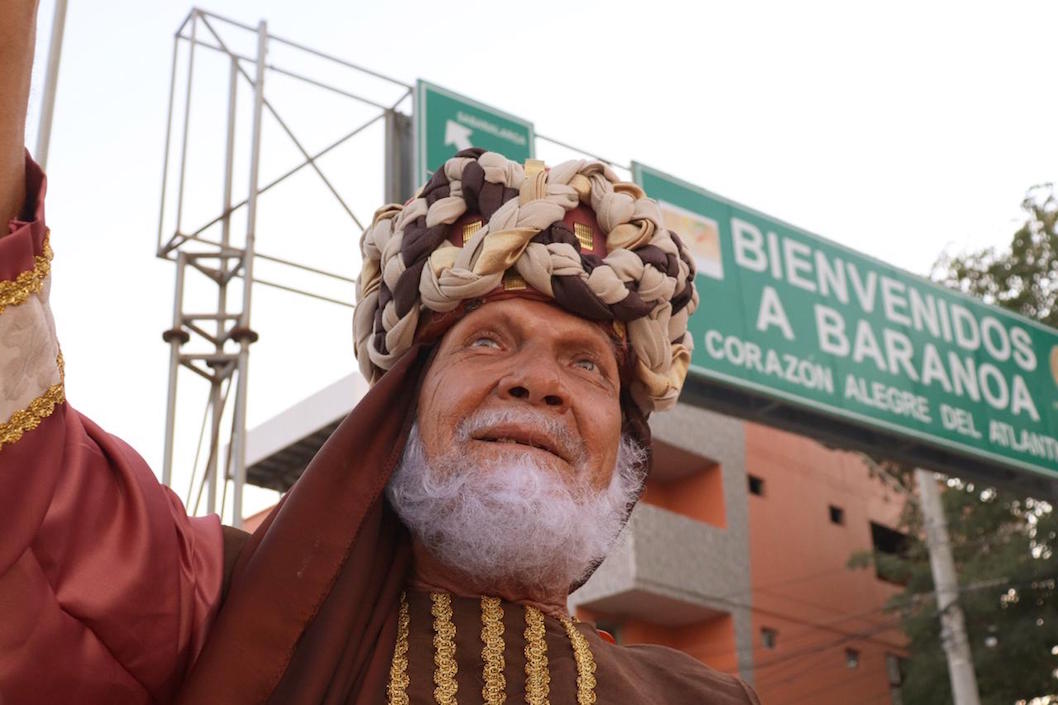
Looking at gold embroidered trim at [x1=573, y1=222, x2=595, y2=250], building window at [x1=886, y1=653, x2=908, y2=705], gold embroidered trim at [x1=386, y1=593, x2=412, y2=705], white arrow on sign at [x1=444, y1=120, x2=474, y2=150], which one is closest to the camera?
gold embroidered trim at [x1=386, y1=593, x2=412, y2=705]

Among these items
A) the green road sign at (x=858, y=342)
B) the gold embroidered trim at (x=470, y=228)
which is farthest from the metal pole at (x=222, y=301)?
the gold embroidered trim at (x=470, y=228)

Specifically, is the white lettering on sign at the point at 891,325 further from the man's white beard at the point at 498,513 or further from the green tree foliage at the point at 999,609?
the man's white beard at the point at 498,513

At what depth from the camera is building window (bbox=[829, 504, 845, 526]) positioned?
19625mm

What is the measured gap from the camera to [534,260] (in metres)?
2.48

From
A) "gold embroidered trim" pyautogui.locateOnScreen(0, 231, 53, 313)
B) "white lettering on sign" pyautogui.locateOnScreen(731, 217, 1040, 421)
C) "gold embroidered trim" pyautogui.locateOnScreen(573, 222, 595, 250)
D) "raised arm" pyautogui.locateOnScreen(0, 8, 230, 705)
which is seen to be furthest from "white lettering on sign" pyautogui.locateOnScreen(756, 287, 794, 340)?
"gold embroidered trim" pyautogui.locateOnScreen(0, 231, 53, 313)

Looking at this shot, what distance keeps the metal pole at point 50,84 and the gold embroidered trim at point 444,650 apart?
1204 millimetres

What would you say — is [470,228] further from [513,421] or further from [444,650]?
[444,650]

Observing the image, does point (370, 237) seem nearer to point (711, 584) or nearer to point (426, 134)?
point (426, 134)

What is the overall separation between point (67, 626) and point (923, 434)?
7623 millimetres

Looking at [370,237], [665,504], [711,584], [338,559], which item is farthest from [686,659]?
[665,504]

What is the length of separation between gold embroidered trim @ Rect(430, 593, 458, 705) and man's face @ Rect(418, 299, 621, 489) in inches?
10.2

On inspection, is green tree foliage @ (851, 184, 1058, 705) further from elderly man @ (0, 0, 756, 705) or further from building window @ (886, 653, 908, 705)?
elderly man @ (0, 0, 756, 705)

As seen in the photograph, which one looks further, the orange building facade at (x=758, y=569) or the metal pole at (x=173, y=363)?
the orange building facade at (x=758, y=569)

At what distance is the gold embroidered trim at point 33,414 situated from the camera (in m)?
1.68
